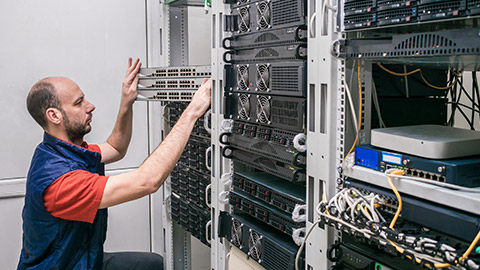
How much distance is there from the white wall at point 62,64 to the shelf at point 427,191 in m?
2.08

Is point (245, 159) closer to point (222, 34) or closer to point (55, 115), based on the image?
point (222, 34)

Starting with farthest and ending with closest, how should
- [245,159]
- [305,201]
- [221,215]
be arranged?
1. [221,215]
2. [245,159]
3. [305,201]

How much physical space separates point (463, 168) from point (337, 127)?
16.8 inches

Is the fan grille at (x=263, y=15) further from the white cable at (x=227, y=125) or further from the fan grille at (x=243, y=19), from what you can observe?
the white cable at (x=227, y=125)

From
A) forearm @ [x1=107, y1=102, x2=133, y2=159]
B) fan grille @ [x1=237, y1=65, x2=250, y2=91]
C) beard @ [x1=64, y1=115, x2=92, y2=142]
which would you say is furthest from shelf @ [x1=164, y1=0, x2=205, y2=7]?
beard @ [x1=64, y1=115, x2=92, y2=142]

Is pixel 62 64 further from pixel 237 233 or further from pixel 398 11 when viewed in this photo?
pixel 398 11

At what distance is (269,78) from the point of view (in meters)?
1.85

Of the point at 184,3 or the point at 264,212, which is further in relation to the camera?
the point at 184,3

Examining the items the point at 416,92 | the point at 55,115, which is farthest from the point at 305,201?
the point at 55,115

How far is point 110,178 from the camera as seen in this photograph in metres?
1.90

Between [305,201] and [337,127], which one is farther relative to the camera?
[305,201]

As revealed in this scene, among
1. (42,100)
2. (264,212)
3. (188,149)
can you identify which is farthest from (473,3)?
(188,149)

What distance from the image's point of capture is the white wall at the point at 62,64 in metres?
2.84

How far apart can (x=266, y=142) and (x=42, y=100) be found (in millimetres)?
1010
